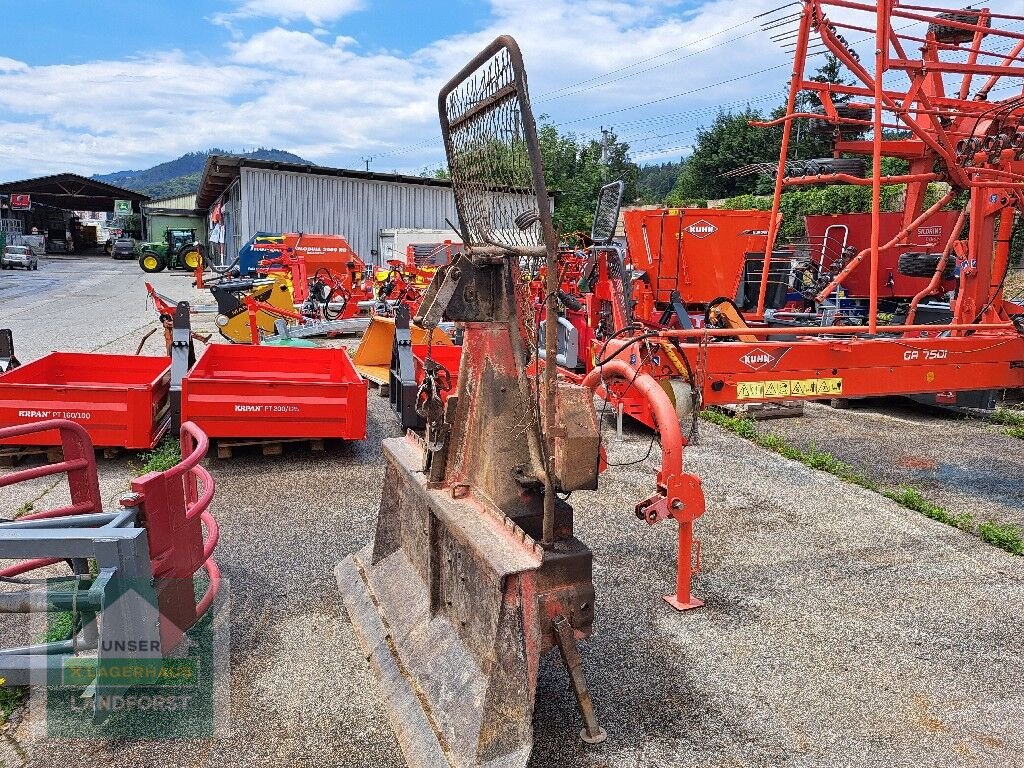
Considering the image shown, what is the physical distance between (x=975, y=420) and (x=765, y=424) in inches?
98.8

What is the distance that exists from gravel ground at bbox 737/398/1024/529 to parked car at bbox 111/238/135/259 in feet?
165

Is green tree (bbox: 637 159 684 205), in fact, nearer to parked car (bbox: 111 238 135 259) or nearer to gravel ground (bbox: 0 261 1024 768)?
parked car (bbox: 111 238 135 259)

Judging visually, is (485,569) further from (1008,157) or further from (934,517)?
(1008,157)

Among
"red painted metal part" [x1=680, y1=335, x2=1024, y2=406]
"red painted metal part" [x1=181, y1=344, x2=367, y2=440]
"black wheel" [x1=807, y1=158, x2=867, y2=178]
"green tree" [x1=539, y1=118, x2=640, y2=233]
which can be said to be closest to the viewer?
"red painted metal part" [x1=680, y1=335, x2=1024, y2=406]

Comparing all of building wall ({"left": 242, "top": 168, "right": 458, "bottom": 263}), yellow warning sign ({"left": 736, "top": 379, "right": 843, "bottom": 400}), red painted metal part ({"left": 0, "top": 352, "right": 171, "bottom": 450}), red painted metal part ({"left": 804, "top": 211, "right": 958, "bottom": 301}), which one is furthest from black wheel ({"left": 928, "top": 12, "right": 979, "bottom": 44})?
building wall ({"left": 242, "top": 168, "right": 458, "bottom": 263})

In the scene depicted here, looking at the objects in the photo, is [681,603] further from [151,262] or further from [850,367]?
[151,262]

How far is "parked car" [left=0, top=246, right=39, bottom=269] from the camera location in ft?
119

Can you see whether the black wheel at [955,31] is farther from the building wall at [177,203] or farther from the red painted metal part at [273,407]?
the building wall at [177,203]

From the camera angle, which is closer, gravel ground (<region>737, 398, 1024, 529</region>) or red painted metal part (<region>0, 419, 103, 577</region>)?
red painted metal part (<region>0, 419, 103, 577</region>)

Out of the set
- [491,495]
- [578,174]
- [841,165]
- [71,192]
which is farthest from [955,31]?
[71,192]

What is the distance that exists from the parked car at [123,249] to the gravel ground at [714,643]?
49.6 metres

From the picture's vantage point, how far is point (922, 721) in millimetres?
3109

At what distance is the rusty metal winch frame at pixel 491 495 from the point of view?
2635 millimetres

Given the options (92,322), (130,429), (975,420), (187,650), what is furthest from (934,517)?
(92,322)
